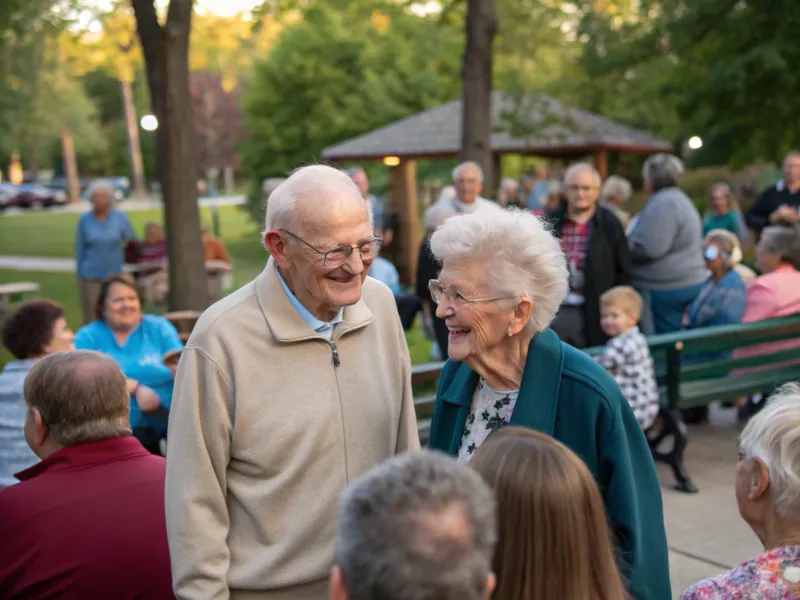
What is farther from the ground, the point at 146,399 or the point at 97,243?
the point at 97,243

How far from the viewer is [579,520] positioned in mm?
1892

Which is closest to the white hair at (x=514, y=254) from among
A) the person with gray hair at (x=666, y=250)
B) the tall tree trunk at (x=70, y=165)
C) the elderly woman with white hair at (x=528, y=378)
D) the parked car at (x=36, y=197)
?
the elderly woman with white hair at (x=528, y=378)

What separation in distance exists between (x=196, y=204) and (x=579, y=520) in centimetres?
650

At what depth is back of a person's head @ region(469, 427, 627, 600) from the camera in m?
1.87

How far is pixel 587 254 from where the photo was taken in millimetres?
6371

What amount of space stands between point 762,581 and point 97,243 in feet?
35.9

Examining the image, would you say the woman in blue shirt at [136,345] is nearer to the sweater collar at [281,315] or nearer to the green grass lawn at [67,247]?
the sweater collar at [281,315]

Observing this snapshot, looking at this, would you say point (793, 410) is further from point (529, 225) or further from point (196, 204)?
point (196, 204)

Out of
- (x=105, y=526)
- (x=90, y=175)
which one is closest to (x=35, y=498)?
(x=105, y=526)

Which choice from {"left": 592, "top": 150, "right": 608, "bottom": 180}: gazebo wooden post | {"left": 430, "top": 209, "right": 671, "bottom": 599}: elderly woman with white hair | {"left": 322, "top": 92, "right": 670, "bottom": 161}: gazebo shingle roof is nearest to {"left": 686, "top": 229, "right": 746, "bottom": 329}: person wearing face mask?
{"left": 430, "top": 209, "right": 671, "bottom": 599}: elderly woman with white hair

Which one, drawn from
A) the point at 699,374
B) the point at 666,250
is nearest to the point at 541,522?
the point at 699,374

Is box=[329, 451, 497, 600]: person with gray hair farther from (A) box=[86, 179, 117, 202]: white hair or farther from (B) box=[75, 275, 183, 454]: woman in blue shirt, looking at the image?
(A) box=[86, 179, 117, 202]: white hair

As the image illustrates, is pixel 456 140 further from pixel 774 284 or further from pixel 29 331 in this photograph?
pixel 29 331

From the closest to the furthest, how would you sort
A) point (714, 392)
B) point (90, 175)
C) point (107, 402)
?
1. point (107, 402)
2. point (714, 392)
3. point (90, 175)
